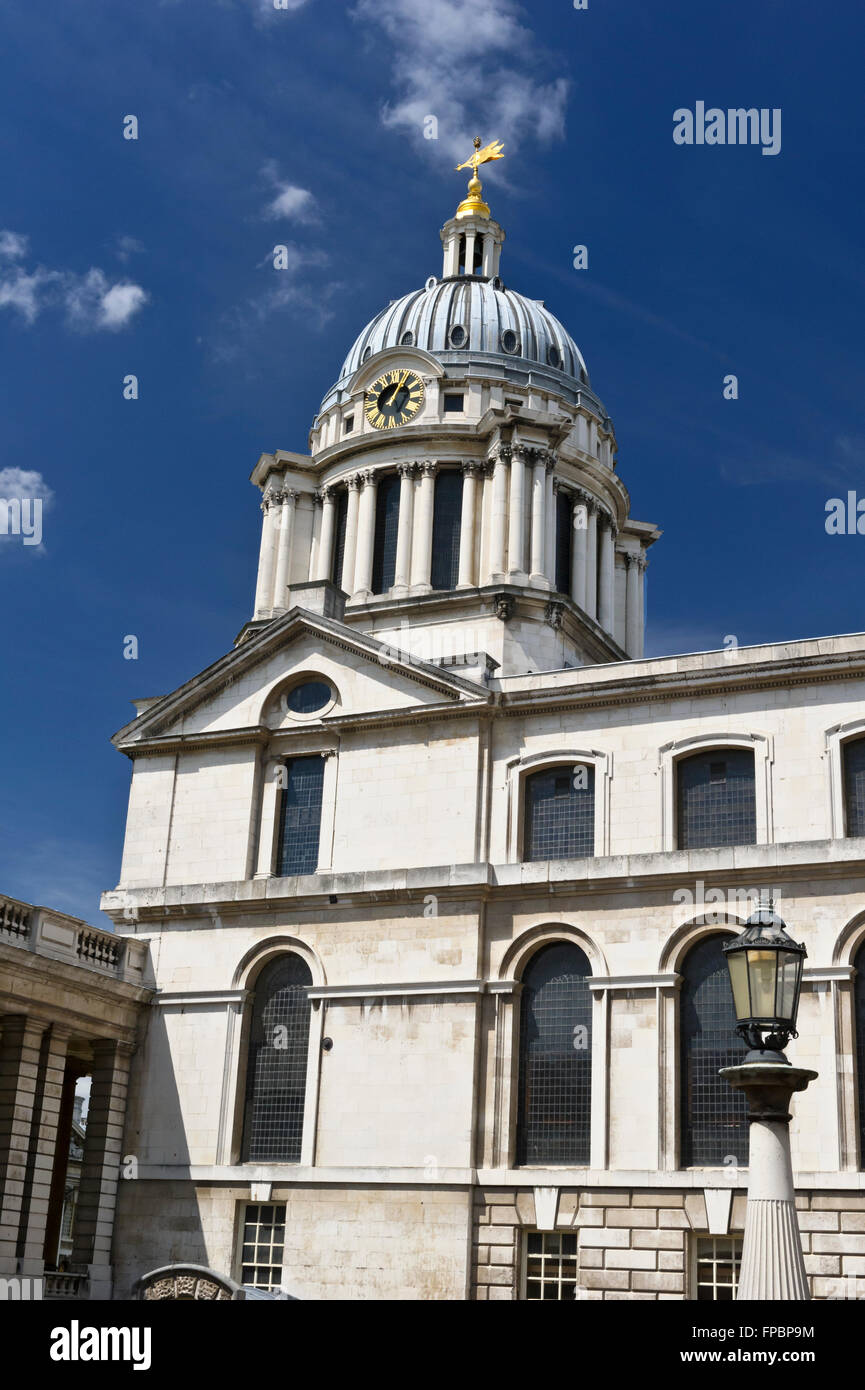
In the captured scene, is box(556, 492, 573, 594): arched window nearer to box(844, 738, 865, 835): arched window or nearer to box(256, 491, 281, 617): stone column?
box(256, 491, 281, 617): stone column

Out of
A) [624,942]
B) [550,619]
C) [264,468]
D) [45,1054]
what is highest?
[264,468]

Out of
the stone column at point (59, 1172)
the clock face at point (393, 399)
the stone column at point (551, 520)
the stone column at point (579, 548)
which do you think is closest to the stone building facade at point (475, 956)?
the stone column at point (59, 1172)

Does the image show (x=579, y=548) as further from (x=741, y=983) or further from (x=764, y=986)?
(x=764, y=986)

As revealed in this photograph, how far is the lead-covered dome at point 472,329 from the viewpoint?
185ft

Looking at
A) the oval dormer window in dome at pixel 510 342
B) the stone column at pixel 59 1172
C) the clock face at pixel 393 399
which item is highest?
the oval dormer window in dome at pixel 510 342

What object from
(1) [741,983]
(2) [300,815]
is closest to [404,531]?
(2) [300,815]

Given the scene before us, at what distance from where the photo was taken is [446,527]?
51594 mm

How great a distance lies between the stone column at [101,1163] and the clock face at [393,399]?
24.3 meters

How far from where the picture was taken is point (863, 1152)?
3130 centimetres

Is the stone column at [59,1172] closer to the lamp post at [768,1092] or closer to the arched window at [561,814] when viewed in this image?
the arched window at [561,814]

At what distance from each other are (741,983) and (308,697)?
26.1 meters
